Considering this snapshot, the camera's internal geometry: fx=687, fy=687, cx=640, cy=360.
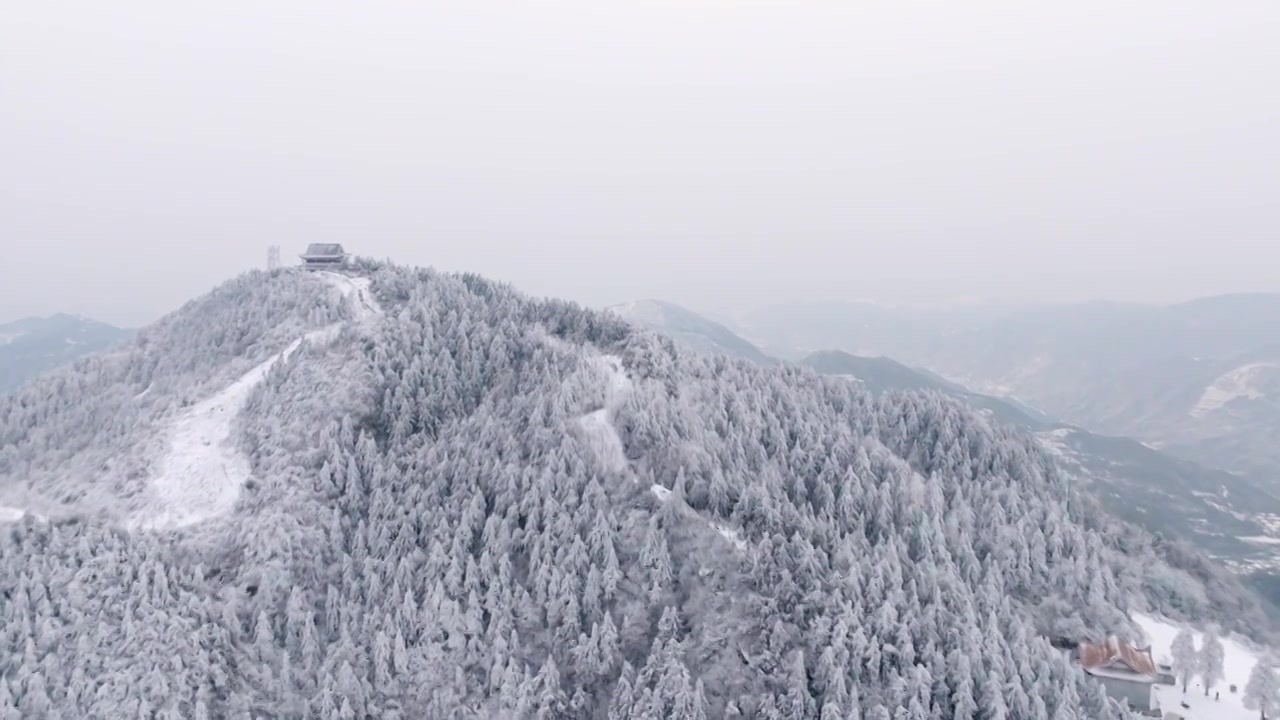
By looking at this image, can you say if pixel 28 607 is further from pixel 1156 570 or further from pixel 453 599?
pixel 1156 570

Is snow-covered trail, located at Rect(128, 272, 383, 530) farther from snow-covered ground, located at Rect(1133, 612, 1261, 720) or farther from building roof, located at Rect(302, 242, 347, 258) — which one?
snow-covered ground, located at Rect(1133, 612, 1261, 720)

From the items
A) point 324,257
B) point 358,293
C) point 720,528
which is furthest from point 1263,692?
point 324,257

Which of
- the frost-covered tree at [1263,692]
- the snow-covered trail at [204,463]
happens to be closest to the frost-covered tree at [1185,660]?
the frost-covered tree at [1263,692]

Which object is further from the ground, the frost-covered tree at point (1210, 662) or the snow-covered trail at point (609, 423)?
the snow-covered trail at point (609, 423)

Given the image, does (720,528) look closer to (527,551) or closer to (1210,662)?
(527,551)

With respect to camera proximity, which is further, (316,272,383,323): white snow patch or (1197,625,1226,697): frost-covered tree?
(316,272,383,323): white snow patch

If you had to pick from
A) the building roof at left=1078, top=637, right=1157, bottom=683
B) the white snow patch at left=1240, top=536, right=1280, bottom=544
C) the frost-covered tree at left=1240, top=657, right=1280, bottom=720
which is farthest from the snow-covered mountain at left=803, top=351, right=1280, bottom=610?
the building roof at left=1078, top=637, right=1157, bottom=683

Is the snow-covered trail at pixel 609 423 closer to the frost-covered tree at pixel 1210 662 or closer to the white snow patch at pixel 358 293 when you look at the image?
the white snow patch at pixel 358 293
